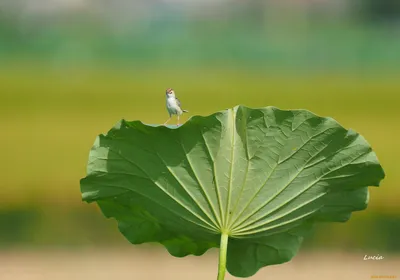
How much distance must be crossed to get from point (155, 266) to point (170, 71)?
7.13 metres

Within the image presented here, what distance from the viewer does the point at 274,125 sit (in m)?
1.24

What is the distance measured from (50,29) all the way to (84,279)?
29.5ft

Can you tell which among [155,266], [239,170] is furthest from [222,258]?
[155,266]

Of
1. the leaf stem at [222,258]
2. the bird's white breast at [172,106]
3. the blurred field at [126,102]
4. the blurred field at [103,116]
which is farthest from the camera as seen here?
the blurred field at [126,102]

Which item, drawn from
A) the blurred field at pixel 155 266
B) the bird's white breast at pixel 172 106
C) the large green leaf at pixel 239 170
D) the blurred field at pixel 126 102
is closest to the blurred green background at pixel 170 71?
the blurred field at pixel 126 102

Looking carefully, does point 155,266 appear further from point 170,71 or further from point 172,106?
point 170,71

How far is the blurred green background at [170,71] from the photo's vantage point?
8.47m

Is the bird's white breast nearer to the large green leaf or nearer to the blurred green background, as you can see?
the large green leaf

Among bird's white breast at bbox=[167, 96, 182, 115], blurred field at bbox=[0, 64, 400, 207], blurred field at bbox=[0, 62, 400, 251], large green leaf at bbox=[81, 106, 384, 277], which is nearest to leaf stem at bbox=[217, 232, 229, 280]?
large green leaf at bbox=[81, 106, 384, 277]

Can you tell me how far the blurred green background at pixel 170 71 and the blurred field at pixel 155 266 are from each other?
1331mm

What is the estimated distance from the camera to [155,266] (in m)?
4.88

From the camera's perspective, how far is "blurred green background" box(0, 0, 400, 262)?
333 inches

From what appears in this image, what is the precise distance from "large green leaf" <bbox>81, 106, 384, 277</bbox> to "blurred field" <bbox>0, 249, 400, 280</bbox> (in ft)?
9.39

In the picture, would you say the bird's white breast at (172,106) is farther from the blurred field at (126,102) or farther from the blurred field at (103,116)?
the blurred field at (126,102)
